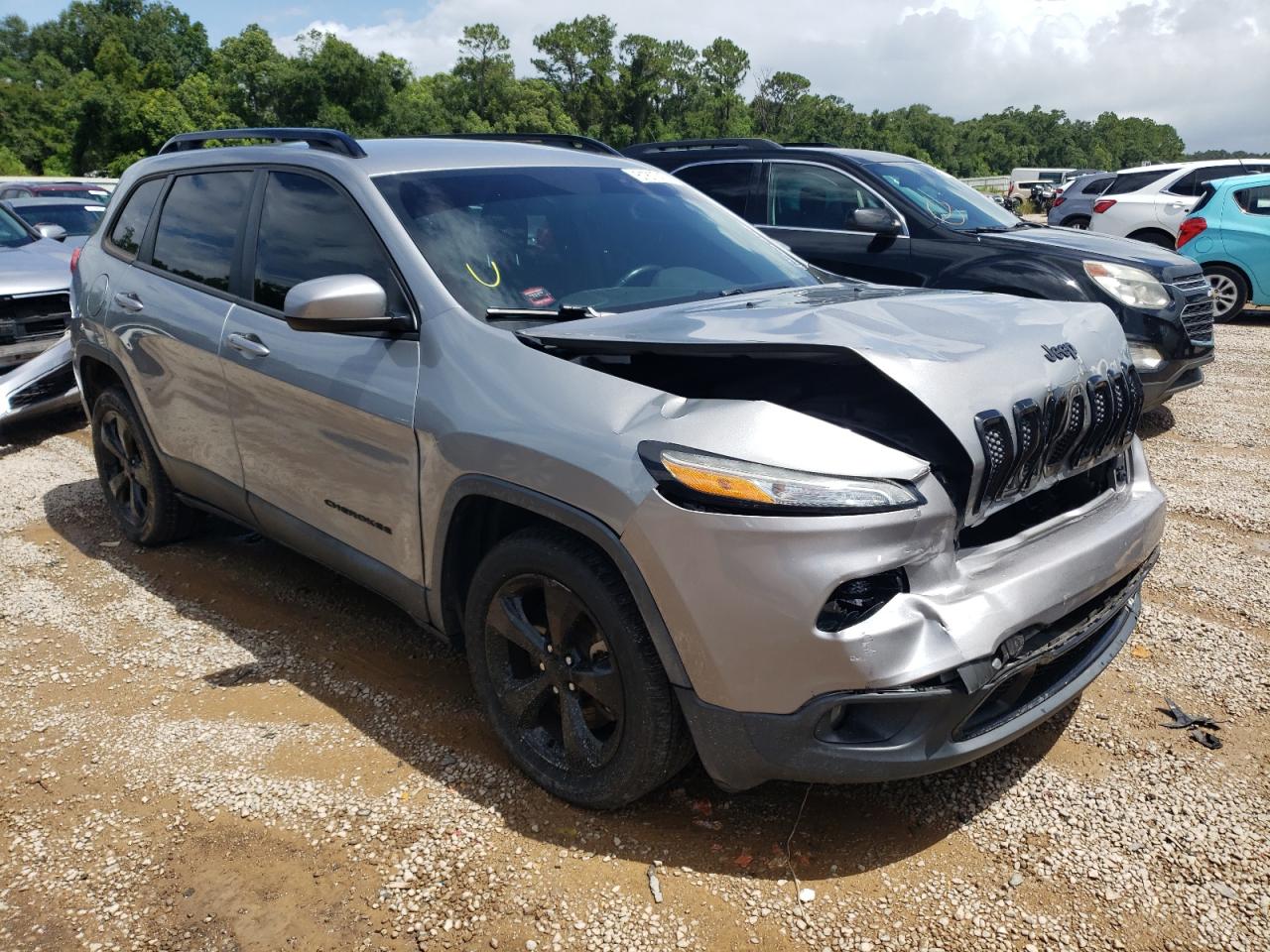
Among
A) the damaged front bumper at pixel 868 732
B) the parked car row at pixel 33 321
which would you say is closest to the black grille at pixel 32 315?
the parked car row at pixel 33 321

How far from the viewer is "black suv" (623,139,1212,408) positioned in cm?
642

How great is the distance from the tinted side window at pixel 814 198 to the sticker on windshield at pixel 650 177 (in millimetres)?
3331

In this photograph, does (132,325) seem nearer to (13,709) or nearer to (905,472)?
(13,709)

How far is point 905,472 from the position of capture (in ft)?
7.63

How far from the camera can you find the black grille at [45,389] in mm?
6859

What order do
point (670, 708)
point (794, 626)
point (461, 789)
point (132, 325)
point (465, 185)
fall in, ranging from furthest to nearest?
point (132, 325) → point (465, 185) → point (461, 789) → point (670, 708) → point (794, 626)

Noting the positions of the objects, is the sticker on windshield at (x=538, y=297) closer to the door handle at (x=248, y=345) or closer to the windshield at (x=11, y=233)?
the door handle at (x=248, y=345)

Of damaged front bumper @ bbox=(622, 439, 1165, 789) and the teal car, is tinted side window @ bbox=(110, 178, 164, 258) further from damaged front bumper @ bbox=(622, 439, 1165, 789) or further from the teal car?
the teal car

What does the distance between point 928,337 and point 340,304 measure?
1679mm

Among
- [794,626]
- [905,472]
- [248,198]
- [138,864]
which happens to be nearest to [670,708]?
[794,626]

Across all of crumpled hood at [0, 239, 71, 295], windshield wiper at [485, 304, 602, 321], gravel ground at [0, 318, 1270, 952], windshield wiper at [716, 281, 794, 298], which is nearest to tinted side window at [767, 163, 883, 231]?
windshield wiper at [716, 281, 794, 298]

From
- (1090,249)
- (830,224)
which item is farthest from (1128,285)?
(830,224)

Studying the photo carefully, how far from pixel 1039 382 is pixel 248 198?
300 cm

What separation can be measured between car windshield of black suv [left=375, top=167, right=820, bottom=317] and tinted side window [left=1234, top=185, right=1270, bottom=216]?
9.80 metres
